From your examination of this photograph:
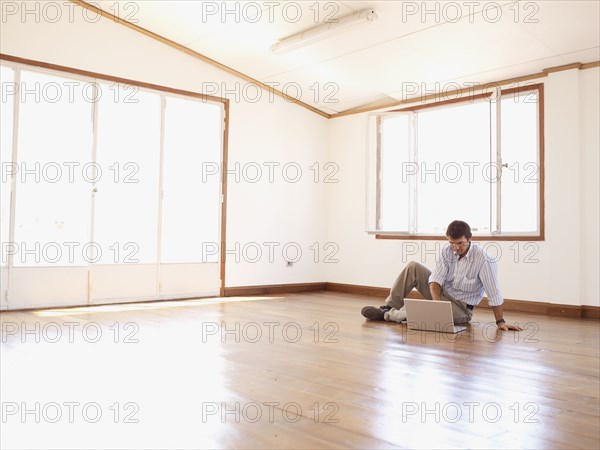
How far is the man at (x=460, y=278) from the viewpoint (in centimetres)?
414

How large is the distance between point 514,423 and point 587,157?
4.15 m

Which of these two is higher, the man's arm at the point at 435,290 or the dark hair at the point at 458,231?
the dark hair at the point at 458,231

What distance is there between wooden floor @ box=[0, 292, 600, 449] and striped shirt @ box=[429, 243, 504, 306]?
0.31 metres

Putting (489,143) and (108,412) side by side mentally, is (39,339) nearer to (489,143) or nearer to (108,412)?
(108,412)

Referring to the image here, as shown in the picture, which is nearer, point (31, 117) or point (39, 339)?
point (39, 339)

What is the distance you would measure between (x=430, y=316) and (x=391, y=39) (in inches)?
112

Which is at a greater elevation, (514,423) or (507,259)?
(507,259)

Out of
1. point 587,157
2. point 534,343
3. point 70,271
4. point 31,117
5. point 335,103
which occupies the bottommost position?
point 534,343

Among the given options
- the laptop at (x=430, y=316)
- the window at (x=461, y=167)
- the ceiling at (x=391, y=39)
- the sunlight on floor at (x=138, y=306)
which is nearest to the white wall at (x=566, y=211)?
the window at (x=461, y=167)

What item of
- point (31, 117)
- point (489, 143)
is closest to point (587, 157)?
point (489, 143)

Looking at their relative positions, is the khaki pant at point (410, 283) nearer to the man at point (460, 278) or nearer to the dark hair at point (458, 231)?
the man at point (460, 278)

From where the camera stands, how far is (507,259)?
5984mm

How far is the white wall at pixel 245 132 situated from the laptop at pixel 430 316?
3.15 m

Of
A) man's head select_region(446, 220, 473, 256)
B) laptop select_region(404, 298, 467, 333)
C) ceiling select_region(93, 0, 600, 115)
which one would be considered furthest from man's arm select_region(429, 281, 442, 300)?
ceiling select_region(93, 0, 600, 115)
